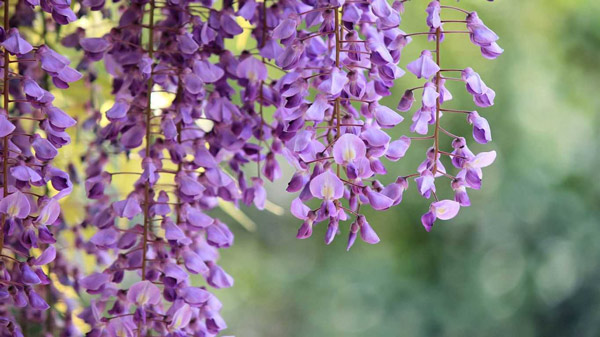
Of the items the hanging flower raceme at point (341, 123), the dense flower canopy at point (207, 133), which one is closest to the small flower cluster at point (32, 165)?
the dense flower canopy at point (207, 133)

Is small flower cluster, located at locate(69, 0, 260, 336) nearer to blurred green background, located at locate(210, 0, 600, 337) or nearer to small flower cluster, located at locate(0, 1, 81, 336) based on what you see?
small flower cluster, located at locate(0, 1, 81, 336)

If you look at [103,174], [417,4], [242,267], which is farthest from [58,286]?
[242,267]

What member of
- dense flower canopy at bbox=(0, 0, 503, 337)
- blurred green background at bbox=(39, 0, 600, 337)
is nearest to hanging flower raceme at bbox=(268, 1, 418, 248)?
dense flower canopy at bbox=(0, 0, 503, 337)

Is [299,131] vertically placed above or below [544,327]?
above

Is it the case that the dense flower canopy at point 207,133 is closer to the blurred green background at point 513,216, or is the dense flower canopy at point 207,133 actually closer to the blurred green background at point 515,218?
the blurred green background at point 513,216

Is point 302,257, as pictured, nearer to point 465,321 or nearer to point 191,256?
point 465,321

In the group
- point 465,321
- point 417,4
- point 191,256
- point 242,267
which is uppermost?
point 191,256

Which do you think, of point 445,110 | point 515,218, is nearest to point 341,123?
point 445,110

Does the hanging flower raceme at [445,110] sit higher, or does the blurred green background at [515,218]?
the hanging flower raceme at [445,110]

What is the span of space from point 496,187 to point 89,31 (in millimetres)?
1660

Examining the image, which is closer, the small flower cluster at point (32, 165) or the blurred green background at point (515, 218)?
the small flower cluster at point (32, 165)

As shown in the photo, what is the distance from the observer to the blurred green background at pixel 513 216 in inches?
78.0

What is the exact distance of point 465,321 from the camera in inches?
84.0

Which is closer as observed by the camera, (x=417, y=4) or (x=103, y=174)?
(x=103, y=174)
